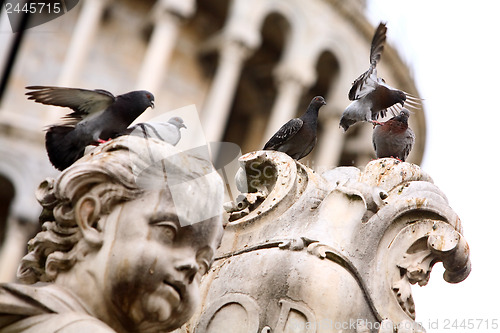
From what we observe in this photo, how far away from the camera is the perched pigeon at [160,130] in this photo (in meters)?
2.90

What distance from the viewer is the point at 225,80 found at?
881 inches

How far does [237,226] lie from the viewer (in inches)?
111

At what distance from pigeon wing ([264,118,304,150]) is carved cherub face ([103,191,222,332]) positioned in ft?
6.92

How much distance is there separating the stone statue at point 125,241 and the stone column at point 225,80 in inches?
778

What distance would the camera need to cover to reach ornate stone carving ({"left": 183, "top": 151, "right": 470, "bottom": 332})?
247 cm

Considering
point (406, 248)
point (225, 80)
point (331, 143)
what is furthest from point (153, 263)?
point (331, 143)

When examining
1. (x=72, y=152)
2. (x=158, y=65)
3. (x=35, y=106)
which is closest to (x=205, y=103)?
(x=158, y=65)

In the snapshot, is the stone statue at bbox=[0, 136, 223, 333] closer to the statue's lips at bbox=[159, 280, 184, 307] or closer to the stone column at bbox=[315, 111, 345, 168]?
the statue's lips at bbox=[159, 280, 184, 307]

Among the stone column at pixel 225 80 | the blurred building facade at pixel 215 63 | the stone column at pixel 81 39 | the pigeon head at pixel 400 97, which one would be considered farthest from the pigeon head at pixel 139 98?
the stone column at pixel 225 80

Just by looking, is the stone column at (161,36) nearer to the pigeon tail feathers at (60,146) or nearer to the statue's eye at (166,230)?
the pigeon tail feathers at (60,146)

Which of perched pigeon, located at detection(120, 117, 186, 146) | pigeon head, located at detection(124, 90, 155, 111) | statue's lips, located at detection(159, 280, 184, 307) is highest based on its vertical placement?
pigeon head, located at detection(124, 90, 155, 111)

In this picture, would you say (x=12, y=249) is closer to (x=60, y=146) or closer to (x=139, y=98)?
(x=139, y=98)

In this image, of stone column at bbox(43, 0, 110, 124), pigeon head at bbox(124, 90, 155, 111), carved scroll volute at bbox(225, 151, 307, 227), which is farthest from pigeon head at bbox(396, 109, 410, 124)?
stone column at bbox(43, 0, 110, 124)

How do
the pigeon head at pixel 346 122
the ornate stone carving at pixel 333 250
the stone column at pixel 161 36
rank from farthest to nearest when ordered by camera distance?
the stone column at pixel 161 36 → the pigeon head at pixel 346 122 → the ornate stone carving at pixel 333 250
